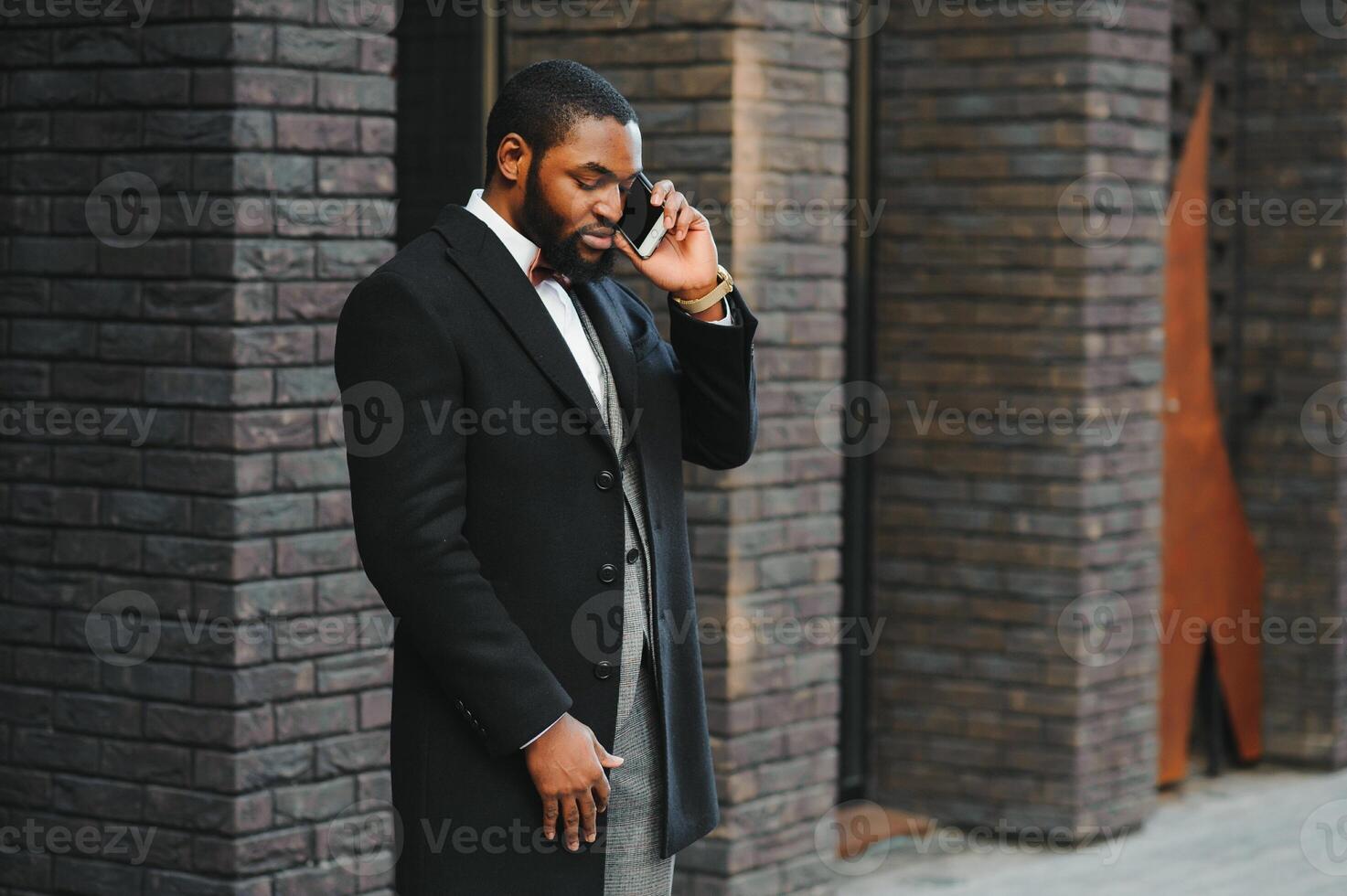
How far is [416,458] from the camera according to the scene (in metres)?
2.90

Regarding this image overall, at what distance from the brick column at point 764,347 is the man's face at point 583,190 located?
2.46m

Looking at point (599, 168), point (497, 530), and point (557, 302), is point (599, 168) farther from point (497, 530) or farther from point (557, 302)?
point (497, 530)

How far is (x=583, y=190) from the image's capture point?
2973 mm

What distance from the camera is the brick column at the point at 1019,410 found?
6.98m

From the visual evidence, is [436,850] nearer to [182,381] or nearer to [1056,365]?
[182,381]

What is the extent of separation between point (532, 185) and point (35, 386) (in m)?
2.05
